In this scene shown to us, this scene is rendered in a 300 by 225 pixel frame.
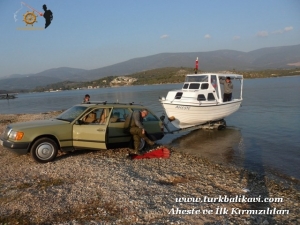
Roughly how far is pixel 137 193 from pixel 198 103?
35.0 ft

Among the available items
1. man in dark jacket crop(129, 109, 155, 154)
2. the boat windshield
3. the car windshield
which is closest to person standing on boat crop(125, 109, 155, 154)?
man in dark jacket crop(129, 109, 155, 154)

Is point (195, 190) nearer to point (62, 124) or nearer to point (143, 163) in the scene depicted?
point (143, 163)

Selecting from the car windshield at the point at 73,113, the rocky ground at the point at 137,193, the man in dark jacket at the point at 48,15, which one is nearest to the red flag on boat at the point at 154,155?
the rocky ground at the point at 137,193

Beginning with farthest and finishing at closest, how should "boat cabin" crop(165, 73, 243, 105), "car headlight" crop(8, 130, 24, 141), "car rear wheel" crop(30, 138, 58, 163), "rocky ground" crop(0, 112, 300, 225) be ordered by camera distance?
"boat cabin" crop(165, 73, 243, 105), "car rear wheel" crop(30, 138, 58, 163), "car headlight" crop(8, 130, 24, 141), "rocky ground" crop(0, 112, 300, 225)

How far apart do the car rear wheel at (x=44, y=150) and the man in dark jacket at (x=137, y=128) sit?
8.99 feet

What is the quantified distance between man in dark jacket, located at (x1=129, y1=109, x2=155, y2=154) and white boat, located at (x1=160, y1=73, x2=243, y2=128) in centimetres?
605

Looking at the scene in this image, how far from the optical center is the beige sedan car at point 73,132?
8859 mm

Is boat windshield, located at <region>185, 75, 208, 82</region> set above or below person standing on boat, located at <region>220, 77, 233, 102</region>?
above

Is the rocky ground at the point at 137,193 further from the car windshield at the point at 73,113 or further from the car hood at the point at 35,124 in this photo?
the car windshield at the point at 73,113

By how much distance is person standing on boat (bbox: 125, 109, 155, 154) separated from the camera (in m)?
10.2

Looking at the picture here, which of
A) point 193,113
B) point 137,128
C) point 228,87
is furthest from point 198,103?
point 137,128

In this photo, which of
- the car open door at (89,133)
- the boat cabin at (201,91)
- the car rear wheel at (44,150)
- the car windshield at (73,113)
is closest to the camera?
the car rear wheel at (44,150)

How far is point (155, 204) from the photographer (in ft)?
20.3

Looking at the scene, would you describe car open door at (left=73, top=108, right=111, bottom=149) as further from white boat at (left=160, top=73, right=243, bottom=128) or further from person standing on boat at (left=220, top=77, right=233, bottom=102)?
person standing on boat at (left=220, top=77, right=233, bottom=102)
